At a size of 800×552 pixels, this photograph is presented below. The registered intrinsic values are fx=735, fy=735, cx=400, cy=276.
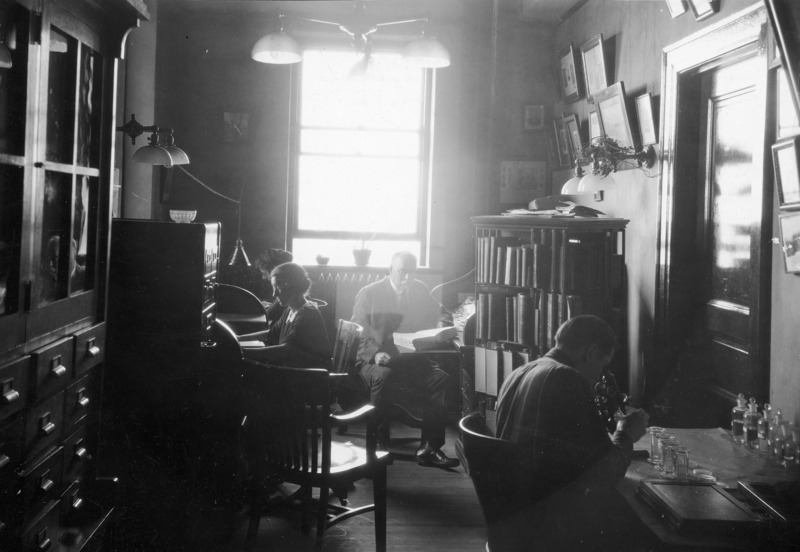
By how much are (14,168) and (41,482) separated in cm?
100

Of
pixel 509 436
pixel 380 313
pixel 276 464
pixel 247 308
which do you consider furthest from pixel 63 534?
pixel 247 308

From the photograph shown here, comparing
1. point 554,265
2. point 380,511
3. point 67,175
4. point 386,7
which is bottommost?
point 380,511

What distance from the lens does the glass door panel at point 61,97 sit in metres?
2.34

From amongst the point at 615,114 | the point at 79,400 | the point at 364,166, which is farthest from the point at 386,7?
the point at 79,400

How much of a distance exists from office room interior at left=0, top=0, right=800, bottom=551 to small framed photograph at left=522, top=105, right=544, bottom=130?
3 cm

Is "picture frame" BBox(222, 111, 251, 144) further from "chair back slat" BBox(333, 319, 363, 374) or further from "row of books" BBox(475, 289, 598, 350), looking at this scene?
"row of books" BBox(475, 289, 598, 350)

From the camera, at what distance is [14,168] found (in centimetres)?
207

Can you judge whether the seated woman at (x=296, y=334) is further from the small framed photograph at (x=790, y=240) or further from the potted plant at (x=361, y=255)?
the small framed photograph at (x=790, y=240)

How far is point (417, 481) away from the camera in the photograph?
15.5 ft

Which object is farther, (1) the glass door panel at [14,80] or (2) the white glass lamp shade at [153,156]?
(2) the white glass lamp shade at [153,156]

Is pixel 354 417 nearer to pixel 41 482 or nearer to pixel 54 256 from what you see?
pixel 41 482

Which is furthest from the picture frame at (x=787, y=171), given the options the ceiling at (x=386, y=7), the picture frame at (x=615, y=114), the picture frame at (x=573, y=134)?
the ceiling at (x=386, y=7)

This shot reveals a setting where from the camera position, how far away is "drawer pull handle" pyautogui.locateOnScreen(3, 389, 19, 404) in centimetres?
199

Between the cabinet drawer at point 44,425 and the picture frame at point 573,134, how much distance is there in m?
Answer: 4.62
